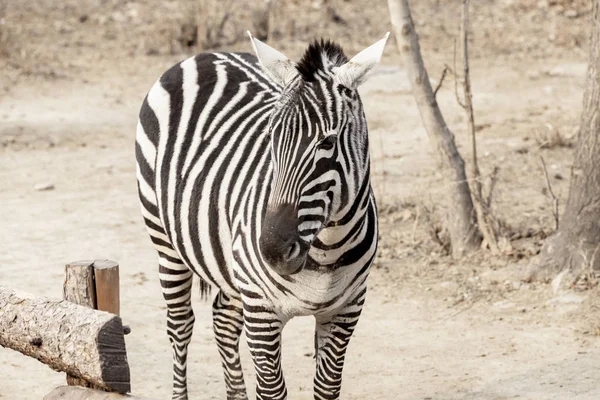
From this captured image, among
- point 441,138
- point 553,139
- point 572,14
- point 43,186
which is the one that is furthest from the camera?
point 572,14

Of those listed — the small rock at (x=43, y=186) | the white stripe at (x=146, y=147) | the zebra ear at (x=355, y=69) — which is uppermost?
the zebra ear at (x=355, y=69)

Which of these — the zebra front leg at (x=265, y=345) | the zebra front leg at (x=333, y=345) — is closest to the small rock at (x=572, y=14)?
the zebra front leg at (x=333, y=345)

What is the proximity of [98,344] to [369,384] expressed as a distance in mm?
2000

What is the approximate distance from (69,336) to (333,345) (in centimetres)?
108

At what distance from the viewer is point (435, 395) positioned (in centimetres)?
469

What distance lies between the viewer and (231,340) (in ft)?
15.1

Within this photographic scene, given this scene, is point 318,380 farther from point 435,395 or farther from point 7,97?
point 7,97

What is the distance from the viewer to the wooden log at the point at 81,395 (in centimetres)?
321

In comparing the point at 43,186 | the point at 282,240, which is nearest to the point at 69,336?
the point at 282,240

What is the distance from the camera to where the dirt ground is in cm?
505

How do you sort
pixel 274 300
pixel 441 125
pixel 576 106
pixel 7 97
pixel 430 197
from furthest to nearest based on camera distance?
pixel 7 97 → pixel 576 106 → pixel 430 197 → pixel 441 125 → pixel 274 300

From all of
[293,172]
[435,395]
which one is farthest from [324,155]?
[435,395]

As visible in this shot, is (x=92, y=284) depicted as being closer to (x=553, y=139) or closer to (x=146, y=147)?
(x=146, y=147)

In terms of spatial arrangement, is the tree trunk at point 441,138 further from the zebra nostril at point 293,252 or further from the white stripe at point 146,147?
the zebra nostril at point 293,252
